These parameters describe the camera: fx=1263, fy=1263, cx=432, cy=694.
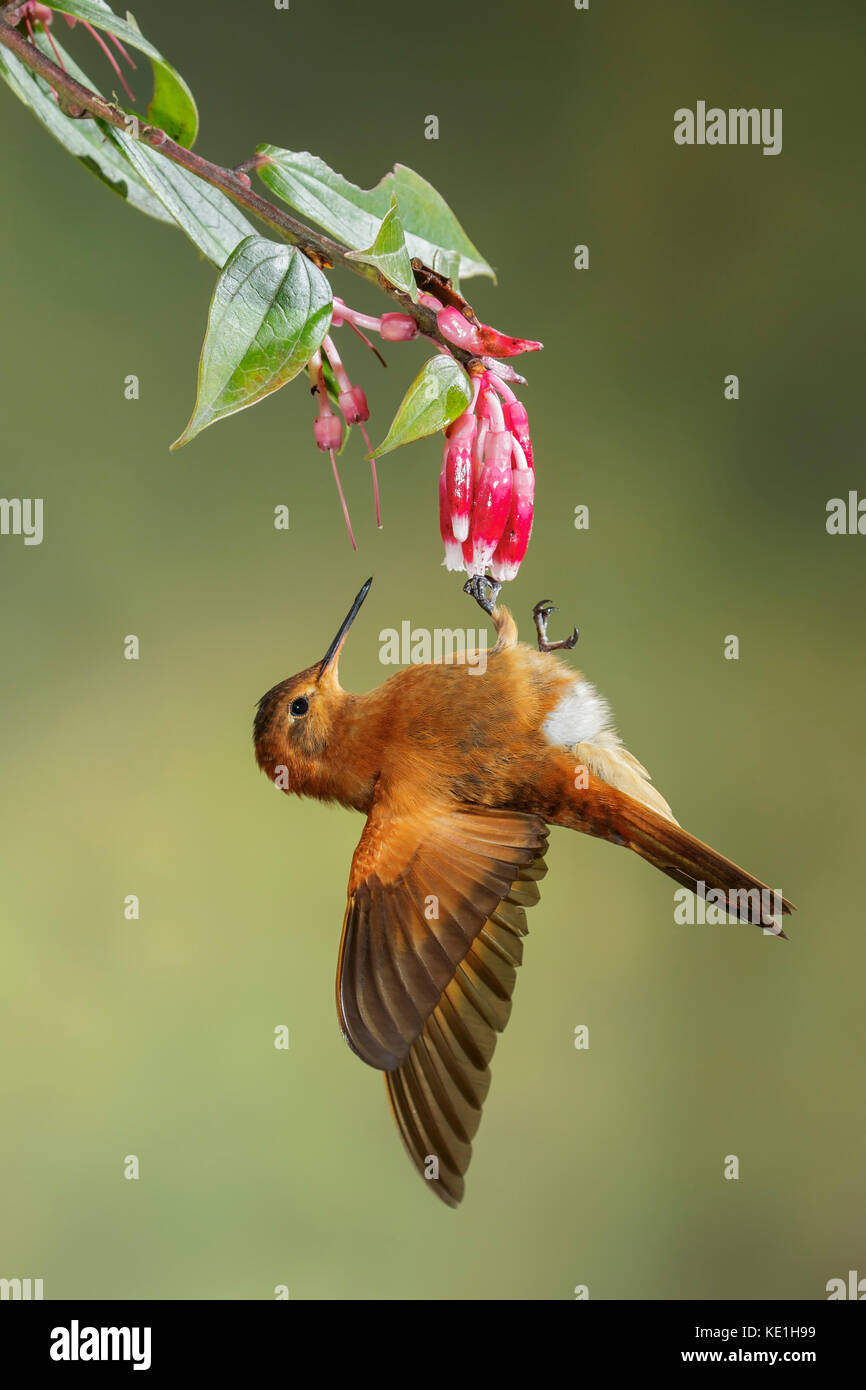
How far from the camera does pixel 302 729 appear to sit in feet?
2.07

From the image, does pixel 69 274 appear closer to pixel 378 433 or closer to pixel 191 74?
pixel 191 74

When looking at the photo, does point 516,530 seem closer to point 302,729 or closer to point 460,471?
point 460,471

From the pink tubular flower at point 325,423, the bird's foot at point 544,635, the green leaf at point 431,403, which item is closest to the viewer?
the green leaf at point 431,403

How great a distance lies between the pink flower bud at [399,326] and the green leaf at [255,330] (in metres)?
0.03

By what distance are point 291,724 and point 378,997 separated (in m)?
0.16

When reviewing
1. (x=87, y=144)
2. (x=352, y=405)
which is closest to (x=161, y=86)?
(x=87, y=144)

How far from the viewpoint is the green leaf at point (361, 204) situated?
484 millimetres

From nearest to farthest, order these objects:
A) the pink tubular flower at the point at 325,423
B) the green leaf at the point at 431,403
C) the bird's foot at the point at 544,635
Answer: the green leaf at the point at 431,403, the pink tubular flower at the point at 325,423, the bird's foot at the point at 544,635

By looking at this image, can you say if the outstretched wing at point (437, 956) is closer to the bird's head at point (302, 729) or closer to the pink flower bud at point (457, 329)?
the bird's head at point (302, 729)

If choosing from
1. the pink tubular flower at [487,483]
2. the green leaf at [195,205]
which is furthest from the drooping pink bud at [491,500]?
the green leaf at [195,205]

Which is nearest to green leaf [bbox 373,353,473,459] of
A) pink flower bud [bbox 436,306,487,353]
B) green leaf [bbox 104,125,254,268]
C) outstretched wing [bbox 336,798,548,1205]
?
pink flower bud [bbox 436,306,487,353]

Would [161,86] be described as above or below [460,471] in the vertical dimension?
above

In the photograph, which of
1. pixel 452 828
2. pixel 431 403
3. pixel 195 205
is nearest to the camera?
pixel 431 403

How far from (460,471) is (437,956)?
0.22 meters
